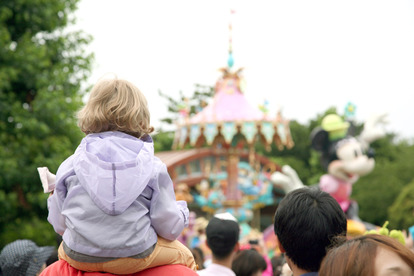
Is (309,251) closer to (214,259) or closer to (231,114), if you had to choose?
(214,259)

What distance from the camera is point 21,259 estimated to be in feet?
10.7

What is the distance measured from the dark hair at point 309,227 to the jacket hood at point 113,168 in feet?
1.81

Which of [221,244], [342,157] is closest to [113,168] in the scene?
[221,244]

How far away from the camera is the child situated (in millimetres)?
1947

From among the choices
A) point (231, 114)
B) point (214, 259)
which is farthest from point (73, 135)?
point (214, 259)

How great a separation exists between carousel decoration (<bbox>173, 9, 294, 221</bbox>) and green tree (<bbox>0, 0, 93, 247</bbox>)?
8.85 ft

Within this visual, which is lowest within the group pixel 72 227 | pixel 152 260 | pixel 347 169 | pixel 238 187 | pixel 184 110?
pixel 238 187

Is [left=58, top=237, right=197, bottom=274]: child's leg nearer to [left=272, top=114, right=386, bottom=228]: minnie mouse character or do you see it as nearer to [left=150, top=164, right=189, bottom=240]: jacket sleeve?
[left=150, top=164, right=189, bottom=240]: jacket sleeve

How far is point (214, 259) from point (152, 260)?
1.67 meters

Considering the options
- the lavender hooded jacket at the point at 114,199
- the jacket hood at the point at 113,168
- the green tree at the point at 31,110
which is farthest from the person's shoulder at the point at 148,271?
the green tree at the point at 31,110

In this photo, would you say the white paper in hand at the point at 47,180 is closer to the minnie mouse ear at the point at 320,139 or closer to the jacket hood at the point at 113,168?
the jacket hood at the point at 113,168

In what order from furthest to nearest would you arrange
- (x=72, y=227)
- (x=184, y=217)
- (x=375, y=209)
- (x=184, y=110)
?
(x=375, y=209)
(x=184, y=110)
(x=184, y=217)
(x=72, y=227)

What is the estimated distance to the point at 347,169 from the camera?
A: 10875 mm

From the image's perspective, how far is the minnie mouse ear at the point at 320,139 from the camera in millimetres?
11383
